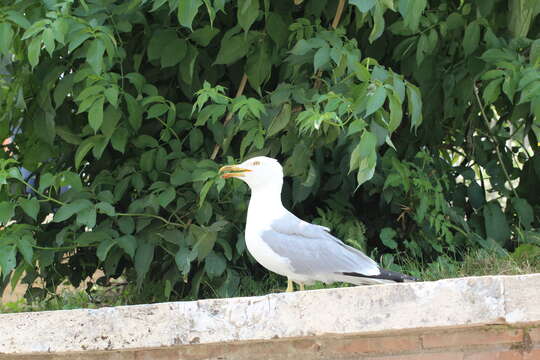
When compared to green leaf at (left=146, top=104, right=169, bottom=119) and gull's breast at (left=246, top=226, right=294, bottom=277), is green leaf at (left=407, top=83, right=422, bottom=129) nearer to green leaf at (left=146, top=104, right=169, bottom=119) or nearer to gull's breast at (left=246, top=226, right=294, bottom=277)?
gull's breast at (left=246, top=226, right=294, bottom=277)

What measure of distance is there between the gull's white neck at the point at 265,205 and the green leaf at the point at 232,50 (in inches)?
33.4

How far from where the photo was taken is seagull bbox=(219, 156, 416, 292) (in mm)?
3600

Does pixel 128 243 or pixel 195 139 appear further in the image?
pixel 195 139

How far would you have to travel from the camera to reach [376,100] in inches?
145

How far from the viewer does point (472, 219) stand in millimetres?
4895

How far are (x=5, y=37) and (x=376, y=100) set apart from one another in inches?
60.0

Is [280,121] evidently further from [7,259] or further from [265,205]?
[7,259]

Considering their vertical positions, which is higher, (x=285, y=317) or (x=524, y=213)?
(x=285, y=317)

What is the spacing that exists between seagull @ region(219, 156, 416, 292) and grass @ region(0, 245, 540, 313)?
612 millimetres

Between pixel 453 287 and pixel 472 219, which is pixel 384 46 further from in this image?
pixel 453 287

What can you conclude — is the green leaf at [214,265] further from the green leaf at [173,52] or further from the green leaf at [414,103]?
the green leaf at [414,103]

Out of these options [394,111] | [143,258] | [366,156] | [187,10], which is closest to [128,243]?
[143,258]

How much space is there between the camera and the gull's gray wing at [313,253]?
359 cm

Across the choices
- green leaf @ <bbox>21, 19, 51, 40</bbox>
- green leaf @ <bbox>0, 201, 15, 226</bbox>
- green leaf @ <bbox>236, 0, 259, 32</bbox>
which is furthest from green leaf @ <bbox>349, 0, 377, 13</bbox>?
green leaf @ <bbox>0, 201, 15, 226</bbox>
